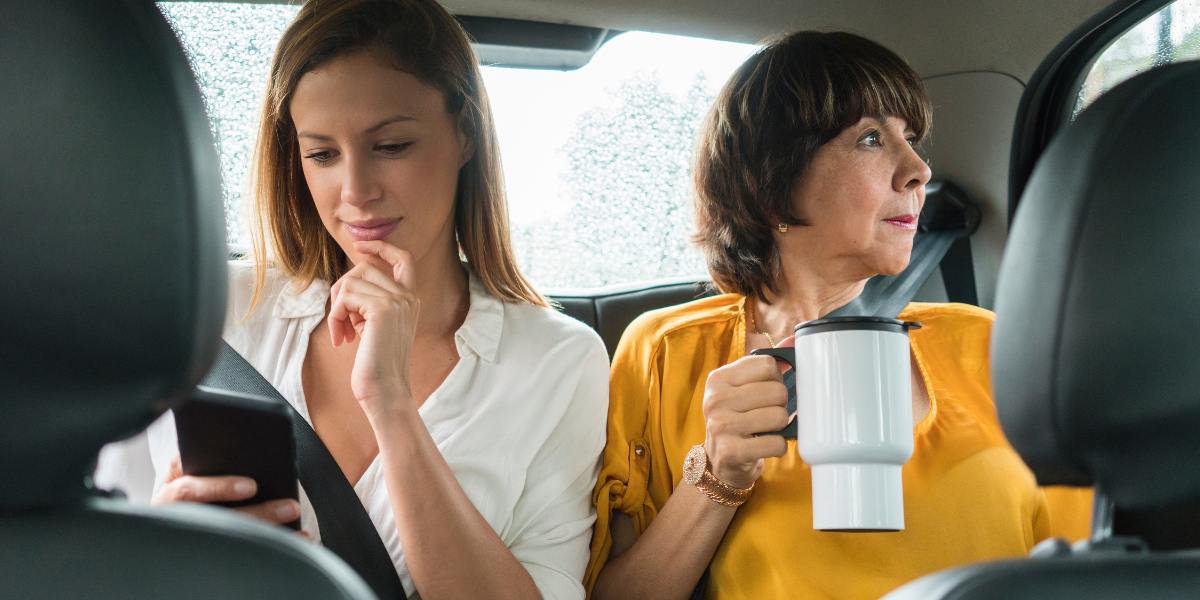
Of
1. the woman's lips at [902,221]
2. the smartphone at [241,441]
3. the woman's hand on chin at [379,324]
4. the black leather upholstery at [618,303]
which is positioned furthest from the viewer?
the black leather upholstery at [618,303]

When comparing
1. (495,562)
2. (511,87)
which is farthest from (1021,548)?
(511,87)

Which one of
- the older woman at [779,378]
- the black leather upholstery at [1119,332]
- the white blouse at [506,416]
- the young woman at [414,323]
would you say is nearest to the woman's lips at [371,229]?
the young woman at [414,323]

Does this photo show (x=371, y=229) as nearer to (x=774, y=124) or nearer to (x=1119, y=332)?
(x=774, y=124)

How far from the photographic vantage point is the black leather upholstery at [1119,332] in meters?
0.77

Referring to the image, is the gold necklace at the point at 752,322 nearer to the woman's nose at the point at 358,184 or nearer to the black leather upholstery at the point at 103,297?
the woman's nose at the point at 358,184

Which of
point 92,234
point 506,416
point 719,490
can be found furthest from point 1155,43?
point 92,234

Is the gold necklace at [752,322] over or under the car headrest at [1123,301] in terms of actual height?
under

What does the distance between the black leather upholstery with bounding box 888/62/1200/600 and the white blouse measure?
887mm

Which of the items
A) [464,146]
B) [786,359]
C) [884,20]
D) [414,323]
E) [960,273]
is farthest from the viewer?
[960,273]

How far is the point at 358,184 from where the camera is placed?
1.58m

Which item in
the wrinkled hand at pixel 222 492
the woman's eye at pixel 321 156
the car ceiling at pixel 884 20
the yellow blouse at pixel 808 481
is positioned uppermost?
the car ceiling at pixel 884 20

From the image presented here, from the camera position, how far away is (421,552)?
147 cm

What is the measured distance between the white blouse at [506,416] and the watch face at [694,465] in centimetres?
16

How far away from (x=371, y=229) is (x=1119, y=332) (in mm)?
1066
